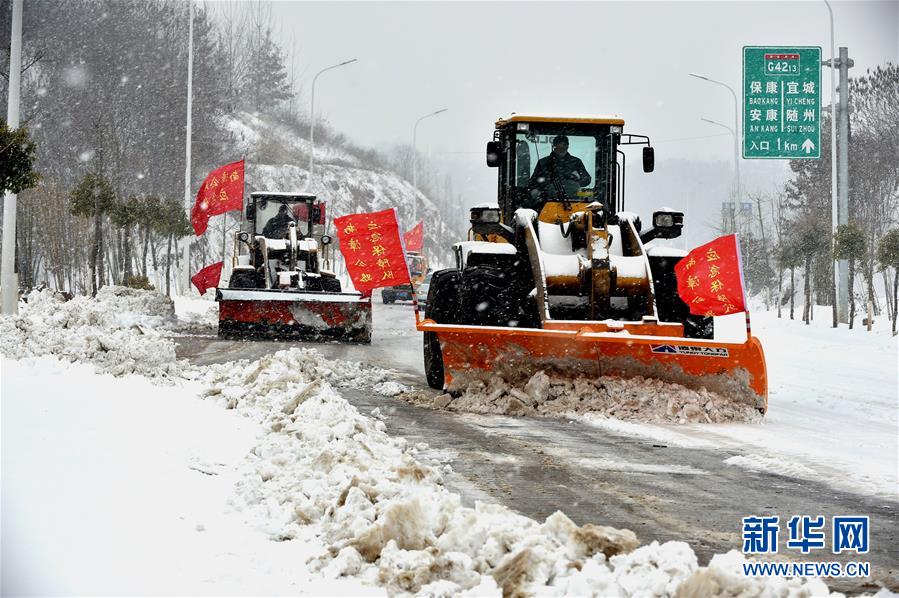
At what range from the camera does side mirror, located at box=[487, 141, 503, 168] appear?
993cm

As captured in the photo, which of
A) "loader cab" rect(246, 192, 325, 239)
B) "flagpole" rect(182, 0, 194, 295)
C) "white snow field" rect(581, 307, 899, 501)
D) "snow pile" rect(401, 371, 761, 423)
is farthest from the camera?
"flagpole" rect(182, 0, 194, 295)

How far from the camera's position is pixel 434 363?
383 inches

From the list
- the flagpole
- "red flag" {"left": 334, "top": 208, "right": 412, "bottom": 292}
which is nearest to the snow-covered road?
"red flag" {"left": 334, "top": 208, "right": 412, "bottom": 292}

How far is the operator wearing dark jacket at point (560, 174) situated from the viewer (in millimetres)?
10062

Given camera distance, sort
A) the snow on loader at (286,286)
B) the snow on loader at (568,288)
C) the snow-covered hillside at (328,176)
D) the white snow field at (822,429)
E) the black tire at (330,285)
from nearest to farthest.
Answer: the white snow field at (822,429) → the snow on loader at (568,288) → the snow on loader at (286,286) → the black tire at (330,285) → the snow-covered hillside at (328,176)

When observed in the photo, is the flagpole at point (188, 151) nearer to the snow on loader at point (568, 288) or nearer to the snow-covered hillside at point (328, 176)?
the snow on loader at point (568, 288)

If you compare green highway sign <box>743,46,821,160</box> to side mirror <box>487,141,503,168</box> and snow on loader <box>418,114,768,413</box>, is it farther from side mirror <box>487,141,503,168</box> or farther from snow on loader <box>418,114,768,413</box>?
side mirror <box>487,141,503,168</box>

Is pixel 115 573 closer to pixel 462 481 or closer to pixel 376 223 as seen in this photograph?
pixel 462 481

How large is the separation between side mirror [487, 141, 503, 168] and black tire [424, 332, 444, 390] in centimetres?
196

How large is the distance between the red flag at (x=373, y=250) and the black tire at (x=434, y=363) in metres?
2.07

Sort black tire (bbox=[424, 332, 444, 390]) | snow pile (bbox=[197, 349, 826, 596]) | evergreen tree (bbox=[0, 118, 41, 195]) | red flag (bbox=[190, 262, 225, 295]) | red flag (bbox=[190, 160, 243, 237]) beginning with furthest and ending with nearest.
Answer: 1. red flag (bbox=[190, 160, 243, 237])
2. red flag (bbox=[190, 262, 225, 295])
3. evergreen tree (bbox=[0, 118, 41, 195])
4. black tire (bbox=[424, 332, 444, 390])
5. snow pile (bbox=[197, 349, 826, 596])

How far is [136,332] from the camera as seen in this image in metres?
11.8

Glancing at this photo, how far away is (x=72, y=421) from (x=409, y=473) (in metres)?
2.21

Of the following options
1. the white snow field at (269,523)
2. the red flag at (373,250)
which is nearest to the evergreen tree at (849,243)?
the red flag at (373,250)
